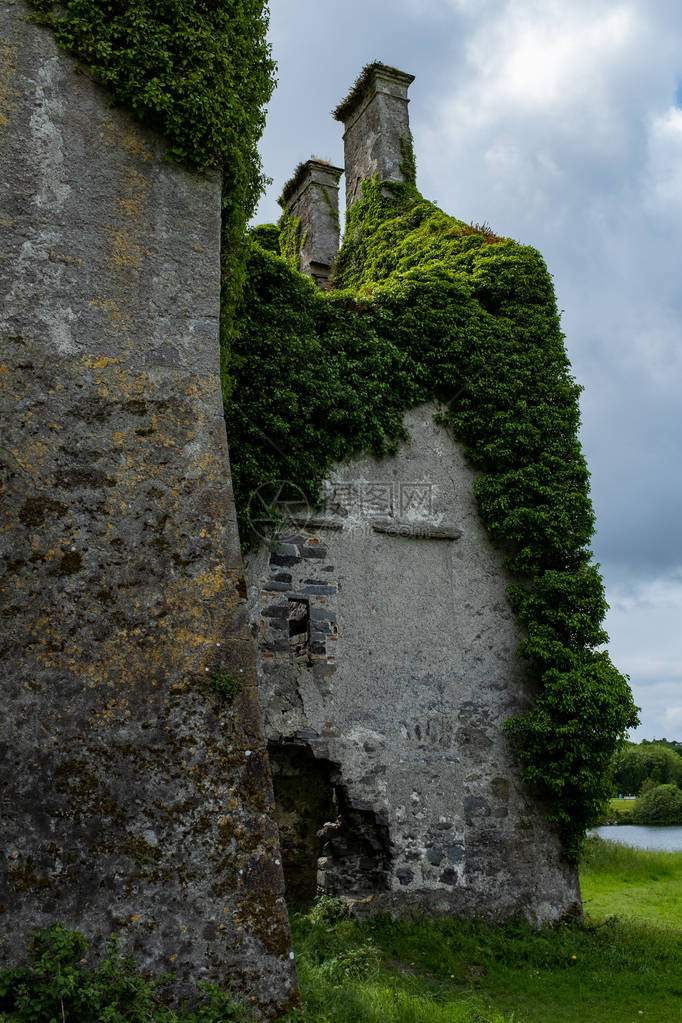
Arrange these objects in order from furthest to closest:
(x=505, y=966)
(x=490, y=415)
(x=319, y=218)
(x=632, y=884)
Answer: (x=319, y=218) < (x=632, y=884) < (x=490, y=415) < (x=505, y=966)

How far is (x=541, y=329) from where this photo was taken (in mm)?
10156

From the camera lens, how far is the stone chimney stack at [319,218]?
13.8 metres

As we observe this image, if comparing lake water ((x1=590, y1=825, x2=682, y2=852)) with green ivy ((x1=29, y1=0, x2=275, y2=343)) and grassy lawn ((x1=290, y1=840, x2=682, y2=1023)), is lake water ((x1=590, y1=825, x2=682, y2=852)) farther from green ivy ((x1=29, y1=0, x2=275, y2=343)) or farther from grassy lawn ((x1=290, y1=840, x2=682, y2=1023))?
green ivy ((x1=29, y1=0, x2=275, y2=343))

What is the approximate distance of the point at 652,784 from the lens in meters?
23.5

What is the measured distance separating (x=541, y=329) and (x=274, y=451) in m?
4.15

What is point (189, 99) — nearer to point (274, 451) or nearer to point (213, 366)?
point (213, 366)

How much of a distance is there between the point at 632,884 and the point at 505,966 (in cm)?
649

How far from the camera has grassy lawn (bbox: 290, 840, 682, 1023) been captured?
18.5 feet

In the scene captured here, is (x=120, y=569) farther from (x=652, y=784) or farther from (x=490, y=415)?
(x=652, y=784)

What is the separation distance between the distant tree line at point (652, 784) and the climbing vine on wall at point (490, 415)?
13054mm

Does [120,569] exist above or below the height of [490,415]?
below

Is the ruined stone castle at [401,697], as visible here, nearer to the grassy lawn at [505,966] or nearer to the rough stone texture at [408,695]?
the rough stone texture at [408,695]

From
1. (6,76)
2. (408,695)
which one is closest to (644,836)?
(408,695)

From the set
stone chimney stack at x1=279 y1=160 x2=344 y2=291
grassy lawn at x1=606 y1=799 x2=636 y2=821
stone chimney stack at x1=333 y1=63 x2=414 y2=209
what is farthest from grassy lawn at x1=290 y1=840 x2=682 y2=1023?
grassy lawn at x1=606 y1=799 x2=636 y2=821
